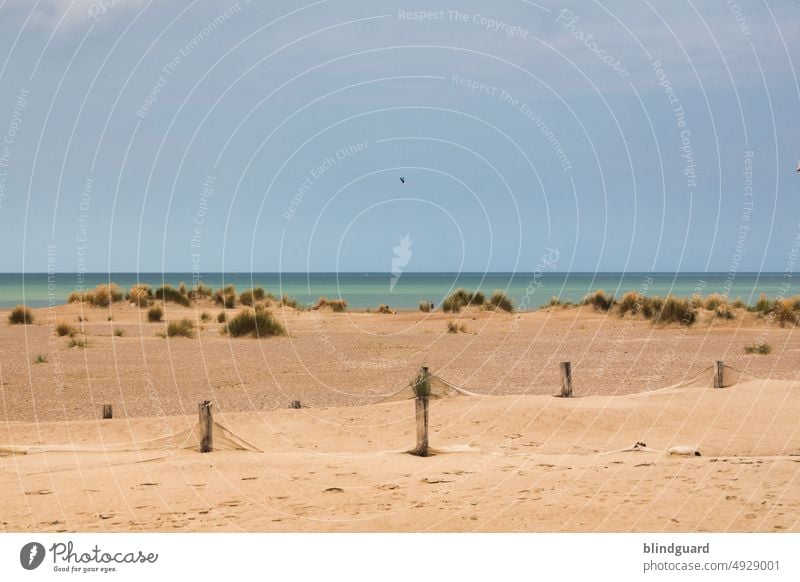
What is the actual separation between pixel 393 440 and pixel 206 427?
2.93 metres

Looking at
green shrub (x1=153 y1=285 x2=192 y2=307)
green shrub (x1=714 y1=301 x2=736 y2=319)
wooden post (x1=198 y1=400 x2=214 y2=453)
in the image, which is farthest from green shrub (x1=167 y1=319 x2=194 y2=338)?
green shrub (x1=714 y1=301 x2=736 y2=319)

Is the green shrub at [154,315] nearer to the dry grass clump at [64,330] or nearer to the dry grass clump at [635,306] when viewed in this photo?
the dry grass clump at [64,330]

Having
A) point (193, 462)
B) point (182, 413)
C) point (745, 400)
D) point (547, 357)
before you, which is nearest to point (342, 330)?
point (547, 357)

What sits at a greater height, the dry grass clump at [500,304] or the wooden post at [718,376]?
the dry grass clump at [500,304]

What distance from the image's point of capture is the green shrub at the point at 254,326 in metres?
28.8

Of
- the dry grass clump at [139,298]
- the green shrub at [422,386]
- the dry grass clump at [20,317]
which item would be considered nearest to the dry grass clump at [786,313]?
the green shrub at [422,386]

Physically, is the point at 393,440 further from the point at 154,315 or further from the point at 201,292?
the point at 201,292

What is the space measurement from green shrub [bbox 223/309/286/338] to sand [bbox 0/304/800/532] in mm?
3033

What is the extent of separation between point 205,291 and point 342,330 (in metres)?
18.0

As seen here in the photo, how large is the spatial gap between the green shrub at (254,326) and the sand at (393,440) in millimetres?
3033

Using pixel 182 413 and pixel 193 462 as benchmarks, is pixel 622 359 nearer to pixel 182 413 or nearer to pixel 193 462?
pixel 182 413

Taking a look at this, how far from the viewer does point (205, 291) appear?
48.6 m

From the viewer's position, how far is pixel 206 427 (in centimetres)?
1126

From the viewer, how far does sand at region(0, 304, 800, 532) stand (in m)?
8.48
